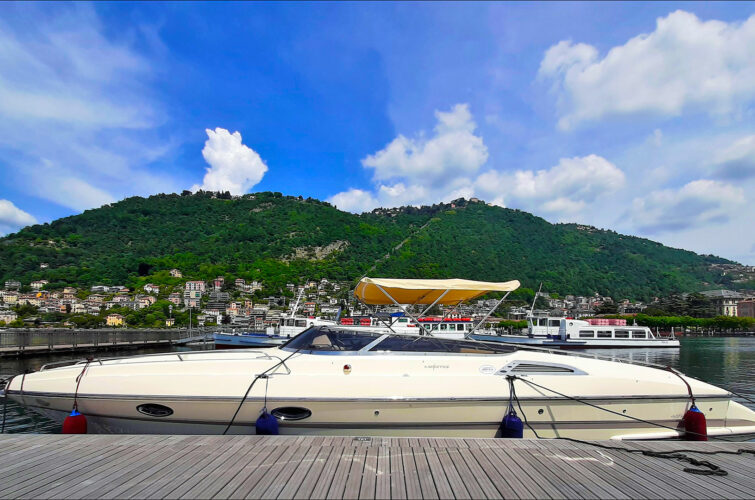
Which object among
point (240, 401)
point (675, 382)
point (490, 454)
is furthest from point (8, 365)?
point (675, 382)

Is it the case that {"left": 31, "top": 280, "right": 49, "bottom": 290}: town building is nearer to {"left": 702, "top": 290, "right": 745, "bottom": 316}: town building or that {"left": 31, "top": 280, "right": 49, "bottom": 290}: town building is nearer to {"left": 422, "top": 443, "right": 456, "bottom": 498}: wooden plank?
{"left": 422, "top": 443, "right": 456, "bottom": 498}: wooden plank

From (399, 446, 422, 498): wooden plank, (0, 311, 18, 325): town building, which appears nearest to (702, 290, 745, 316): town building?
(399, 446, 422, 498): wooden plank

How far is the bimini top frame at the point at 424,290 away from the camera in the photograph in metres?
6.89

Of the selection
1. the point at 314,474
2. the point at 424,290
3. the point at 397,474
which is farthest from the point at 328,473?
the point at 424,290

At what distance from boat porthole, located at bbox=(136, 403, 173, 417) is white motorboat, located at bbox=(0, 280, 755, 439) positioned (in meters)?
0.01

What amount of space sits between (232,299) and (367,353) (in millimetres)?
74376

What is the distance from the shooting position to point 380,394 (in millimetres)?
5199

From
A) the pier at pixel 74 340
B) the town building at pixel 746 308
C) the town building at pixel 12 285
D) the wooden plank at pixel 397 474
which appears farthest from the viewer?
the town building at pixel 746 308

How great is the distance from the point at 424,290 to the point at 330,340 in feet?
7.78

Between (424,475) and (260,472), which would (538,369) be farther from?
(260,472)

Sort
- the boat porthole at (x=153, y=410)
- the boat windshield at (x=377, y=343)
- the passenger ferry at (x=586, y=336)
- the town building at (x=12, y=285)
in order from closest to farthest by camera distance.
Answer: the boat porthole at (x=153, y=410)
the boat windshield at (x=377, y=343)
the passenger ferry at (x=586, y=336)
the town building at (x=12, y=285)

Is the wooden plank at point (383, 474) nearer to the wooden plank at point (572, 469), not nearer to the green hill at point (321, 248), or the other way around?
A: the wooden plank at point (572, 469)

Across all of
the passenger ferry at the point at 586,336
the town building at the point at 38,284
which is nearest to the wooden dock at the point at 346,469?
the passenger ferry at the point at 586,336

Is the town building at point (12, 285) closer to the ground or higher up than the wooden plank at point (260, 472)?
higher up
